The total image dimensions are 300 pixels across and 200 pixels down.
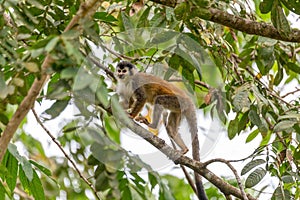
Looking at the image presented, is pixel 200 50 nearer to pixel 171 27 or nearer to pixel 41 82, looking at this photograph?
pixel 171 27

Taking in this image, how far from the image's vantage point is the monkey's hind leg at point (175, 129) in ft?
10.4

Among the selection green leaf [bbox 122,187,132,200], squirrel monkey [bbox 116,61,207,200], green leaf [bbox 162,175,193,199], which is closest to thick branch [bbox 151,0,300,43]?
green leaf [bbox 122,187,132,200]

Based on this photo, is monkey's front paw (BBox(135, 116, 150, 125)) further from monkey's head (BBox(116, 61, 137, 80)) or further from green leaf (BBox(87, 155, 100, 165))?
green leaf (BBox(87, 155, 100, 165))

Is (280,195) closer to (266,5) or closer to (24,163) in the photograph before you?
(266,5)

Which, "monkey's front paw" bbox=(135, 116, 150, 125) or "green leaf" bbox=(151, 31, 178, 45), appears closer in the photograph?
"green leaf" bbox=(151, 31, 178, 45)

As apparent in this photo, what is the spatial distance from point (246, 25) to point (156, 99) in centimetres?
121

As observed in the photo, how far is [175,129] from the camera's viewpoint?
3.26 meters

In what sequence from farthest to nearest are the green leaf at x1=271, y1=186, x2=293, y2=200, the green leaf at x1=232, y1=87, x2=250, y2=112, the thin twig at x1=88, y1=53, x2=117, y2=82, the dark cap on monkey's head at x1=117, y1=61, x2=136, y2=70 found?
the dark cap on monkey's head at x1=117, y1=61, x2=136, y2=70
the green leaf at x1=232, y1=87, x2=250, y2=112
the green leaf at x1=271, y1=186, x2=293, y2=200
the thin twig at x1=88, y1=53, x2=117, y2=82

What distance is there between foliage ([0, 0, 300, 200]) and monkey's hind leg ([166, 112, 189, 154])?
0.50ft

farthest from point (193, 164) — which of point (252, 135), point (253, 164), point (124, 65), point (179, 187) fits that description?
point (179, 187)

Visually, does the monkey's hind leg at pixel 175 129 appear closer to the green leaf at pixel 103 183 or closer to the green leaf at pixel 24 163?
the green leaf at pixel 24 163

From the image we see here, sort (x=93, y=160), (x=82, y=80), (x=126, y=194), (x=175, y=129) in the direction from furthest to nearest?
(x=175, y=129)
(x=126, y=194)
(x=93, y=160)
(x=82, y=80)

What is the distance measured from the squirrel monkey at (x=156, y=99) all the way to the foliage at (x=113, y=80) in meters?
0.11

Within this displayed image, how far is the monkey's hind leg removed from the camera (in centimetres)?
316
